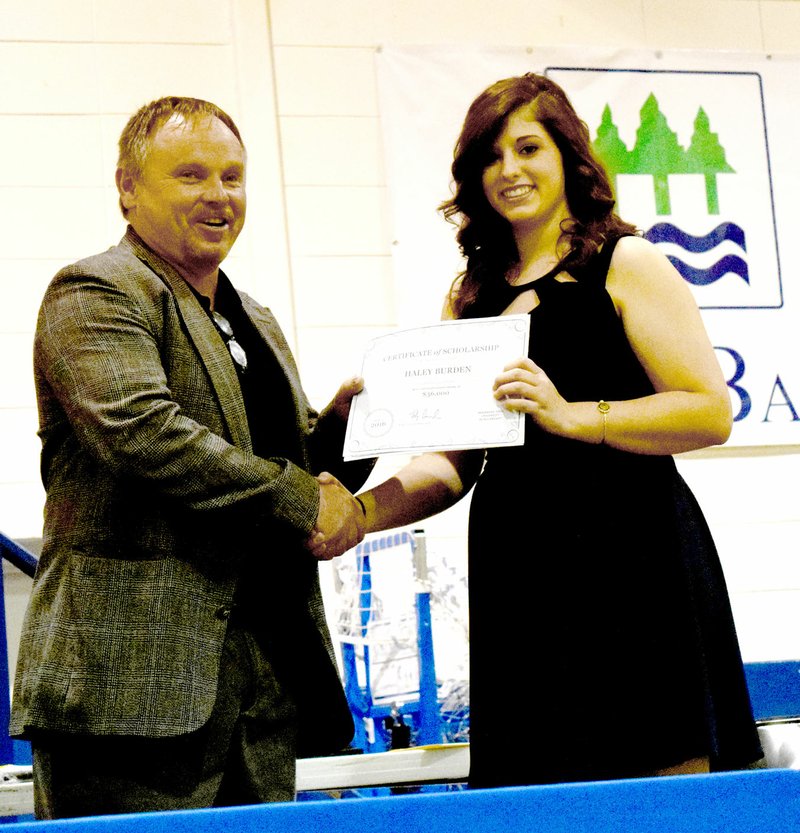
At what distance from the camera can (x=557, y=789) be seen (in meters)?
1.02

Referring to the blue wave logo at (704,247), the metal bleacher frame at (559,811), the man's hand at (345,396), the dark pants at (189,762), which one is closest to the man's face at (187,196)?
the man's hand at (345,396)

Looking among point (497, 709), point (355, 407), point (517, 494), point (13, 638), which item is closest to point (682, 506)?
point (517, 494)

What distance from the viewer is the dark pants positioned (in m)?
1.53

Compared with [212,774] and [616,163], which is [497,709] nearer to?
Result: [212,774]

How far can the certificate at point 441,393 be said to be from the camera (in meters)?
1.72

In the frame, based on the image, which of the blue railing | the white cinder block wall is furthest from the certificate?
the white cinder block wall

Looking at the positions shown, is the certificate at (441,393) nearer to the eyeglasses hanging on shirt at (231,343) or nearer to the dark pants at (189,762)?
the eyeglasses hanging on shirt at (231,343)

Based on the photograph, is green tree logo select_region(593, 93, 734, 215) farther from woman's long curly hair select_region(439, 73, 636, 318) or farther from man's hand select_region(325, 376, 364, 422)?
man's hand select_region(325, 376, 364, 422)

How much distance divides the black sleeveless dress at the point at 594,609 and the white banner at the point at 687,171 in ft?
7.36

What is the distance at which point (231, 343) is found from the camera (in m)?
1.78

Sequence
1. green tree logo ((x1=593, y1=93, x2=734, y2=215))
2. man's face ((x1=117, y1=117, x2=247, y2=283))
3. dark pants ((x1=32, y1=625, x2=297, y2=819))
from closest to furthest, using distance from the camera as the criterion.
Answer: dark pants ((x1=32, y1=625, x2=297, y2=819)), man's face ((x1=117, y1=117, x2=247, y2=283)), green tree logo ((x1=593, y1=93, x2=734, y2=215))

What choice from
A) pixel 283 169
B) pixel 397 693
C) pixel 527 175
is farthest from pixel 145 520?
pixel 283 169

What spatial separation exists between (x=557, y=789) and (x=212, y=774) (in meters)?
0.66

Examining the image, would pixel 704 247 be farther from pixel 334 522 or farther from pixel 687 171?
pixel 334 522
